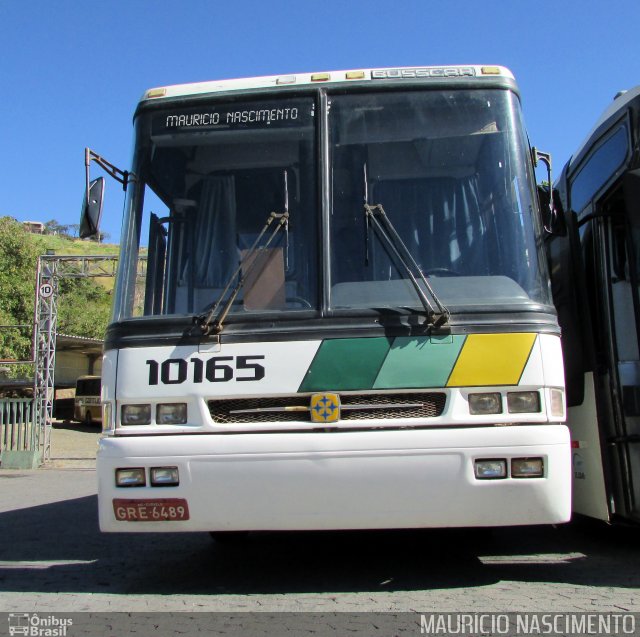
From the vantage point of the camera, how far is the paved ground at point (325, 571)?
14.8 ft

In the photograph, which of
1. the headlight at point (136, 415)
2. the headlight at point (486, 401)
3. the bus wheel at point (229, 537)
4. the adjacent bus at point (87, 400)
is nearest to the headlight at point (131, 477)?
the headlight at point (136, 415)

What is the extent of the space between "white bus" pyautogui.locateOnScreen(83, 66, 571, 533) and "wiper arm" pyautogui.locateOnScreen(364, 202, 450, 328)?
13mm

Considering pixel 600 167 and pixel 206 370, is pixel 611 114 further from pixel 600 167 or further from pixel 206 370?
pixel 206 370

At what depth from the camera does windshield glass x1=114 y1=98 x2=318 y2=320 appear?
4633 mm

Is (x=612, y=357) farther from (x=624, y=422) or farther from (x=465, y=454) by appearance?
(x=465, y=454)

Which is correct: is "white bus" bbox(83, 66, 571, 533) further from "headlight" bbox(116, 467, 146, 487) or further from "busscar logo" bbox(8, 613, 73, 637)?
"busscar logo" bbox(8, 613, 73, 637)

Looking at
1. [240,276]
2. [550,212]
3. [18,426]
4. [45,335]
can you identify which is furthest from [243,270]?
[18,426]

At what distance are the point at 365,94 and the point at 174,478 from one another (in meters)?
2.70

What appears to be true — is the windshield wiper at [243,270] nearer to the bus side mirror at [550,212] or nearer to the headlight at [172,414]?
the headlight at [172,414]

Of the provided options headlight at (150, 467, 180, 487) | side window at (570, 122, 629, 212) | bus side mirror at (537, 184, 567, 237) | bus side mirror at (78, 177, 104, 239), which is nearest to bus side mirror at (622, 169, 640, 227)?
bus side mirror at (537, 184, 567, 237)

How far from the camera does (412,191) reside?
4.79 meters

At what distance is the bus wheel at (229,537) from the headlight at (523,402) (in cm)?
308

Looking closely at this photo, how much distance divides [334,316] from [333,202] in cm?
77

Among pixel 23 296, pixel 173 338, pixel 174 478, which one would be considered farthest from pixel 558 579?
pixel 23 296
